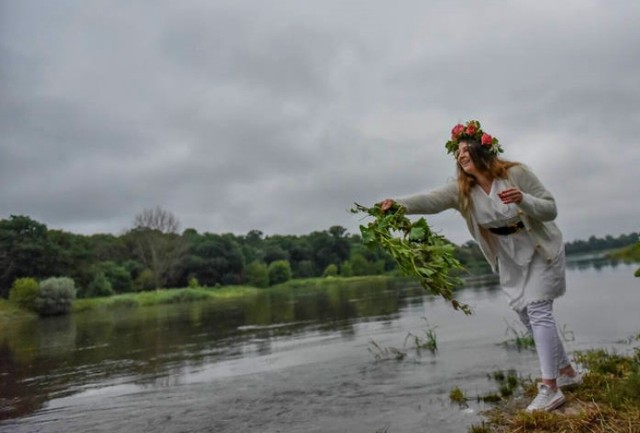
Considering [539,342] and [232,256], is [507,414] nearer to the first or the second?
[539,342]

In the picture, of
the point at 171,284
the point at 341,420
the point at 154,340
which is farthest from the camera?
the point at 171,284

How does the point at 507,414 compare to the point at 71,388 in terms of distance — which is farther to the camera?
the point at 71,388

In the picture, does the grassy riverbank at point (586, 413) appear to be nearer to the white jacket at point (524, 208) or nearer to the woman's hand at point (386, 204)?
the white jacket at point (524, 208)

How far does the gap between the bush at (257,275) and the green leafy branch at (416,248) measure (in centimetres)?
7264

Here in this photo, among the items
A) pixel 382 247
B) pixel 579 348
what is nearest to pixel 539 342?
pixel 382 247

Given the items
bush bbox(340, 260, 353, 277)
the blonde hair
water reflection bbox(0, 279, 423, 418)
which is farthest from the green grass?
the blonde hair

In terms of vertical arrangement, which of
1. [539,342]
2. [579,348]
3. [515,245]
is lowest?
[579,348]

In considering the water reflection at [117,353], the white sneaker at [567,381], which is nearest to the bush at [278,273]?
the water reflection at [117,353]

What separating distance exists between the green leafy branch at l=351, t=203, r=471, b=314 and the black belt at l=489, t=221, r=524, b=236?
41 centimetres

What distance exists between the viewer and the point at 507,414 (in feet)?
14.2

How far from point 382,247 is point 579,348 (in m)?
6.03

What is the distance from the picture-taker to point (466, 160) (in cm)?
439

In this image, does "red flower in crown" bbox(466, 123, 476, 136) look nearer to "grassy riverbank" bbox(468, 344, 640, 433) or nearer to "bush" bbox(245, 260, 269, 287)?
"grassy riverbank" bbox(468, 344, 640, 433)

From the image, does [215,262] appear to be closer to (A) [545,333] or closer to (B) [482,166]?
(B) [482,166]
